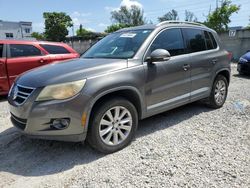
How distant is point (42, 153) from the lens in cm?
363

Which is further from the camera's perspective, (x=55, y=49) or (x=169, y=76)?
(x=55, y=49)

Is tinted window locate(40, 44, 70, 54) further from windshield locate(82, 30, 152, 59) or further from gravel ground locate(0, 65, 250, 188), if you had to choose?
gravel ground locate(0, 65, 250, 188)

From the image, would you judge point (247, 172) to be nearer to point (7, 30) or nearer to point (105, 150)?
point (105, 150)

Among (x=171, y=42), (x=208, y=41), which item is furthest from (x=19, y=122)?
(x=208, y=41)

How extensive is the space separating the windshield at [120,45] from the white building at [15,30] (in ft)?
188

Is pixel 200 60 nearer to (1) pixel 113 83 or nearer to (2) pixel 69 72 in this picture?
(1) pixel 113 83

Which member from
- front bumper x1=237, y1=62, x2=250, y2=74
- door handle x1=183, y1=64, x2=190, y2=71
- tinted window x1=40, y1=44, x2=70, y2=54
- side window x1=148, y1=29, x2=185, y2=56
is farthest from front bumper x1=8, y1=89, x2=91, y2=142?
front bumper x1=237, y1=62, x2=250, y2=74

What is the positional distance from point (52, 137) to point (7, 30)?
61567 millimetres

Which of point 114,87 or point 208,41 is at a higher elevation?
point 208,41

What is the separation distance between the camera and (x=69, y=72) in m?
3.32

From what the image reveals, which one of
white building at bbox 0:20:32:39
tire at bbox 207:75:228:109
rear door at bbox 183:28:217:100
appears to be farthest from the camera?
white building at bbox 0:20:32:39

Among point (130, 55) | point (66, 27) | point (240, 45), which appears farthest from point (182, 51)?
point (66, 27)

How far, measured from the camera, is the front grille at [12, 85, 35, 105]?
10.7ft

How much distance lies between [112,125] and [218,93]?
3.00 metres
